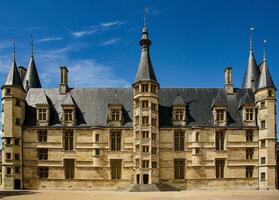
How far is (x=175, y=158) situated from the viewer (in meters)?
41.6

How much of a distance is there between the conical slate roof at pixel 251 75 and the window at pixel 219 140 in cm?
873

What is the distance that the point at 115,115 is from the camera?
139ft

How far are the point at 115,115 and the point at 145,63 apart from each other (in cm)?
729

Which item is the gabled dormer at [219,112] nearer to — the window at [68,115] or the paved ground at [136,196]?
the paved ground at [136,196]

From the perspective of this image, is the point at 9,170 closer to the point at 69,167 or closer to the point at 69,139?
the point at 69,167

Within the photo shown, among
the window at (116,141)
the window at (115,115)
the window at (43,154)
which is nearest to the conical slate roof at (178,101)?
the window at (115,115)

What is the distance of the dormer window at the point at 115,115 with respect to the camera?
4225 cm

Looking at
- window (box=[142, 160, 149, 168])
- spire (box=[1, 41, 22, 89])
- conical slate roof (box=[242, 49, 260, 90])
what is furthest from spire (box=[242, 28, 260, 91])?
spire (box=[1, 41, 22, 89])

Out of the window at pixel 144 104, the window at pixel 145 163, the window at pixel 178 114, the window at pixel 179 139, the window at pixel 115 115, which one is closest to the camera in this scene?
the window at pixel 145 163

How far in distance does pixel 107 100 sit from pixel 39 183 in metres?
12.9

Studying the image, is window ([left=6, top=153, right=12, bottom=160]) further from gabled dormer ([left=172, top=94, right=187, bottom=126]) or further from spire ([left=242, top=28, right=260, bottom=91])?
spire ([left=242, top=28, right=260, bottom=91])

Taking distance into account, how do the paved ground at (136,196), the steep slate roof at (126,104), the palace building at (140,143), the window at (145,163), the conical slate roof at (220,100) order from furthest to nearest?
1. the conical slate roof at (220,100)
2. the steep slate roof at (126,104)
3. the palace building at (140,143)
4. the window at (145,163)
5. the paved ground at (136,196)

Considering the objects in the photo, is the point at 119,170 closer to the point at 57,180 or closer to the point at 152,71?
the point at 57,180

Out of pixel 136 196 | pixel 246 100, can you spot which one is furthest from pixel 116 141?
pixel 246 100
